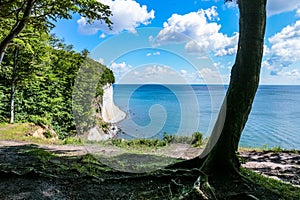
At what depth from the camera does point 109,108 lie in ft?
37.8

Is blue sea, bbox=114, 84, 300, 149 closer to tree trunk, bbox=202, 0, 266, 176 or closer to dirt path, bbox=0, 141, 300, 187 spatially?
dirt path, bbox=0, 141, 300, 187

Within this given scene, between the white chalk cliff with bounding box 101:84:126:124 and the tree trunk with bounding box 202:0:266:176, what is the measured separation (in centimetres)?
678

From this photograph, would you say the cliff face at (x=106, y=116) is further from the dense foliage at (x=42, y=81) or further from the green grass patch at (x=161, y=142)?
the green grass patch at (x=161, y=142)

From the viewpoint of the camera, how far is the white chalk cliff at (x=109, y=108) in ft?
35.9

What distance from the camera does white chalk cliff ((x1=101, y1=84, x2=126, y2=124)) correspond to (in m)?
10.9

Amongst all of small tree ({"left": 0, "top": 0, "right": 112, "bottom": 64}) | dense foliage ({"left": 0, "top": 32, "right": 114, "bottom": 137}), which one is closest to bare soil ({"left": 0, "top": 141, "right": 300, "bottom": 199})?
small tree ({"left": 0, "top": 0, "right": 112, "bottom": 64})

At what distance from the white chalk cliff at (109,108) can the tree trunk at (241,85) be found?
6782 mm

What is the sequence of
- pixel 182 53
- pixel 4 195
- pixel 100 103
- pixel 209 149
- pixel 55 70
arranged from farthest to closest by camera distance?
1. pixel 55 70
2. pixel 100 103
3. pixel 182 53
4. pixel 209 149
5. pixel 4 195

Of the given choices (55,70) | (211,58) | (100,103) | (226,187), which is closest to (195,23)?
(211,58)

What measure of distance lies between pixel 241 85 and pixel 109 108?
824cm

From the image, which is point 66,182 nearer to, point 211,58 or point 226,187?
point 226,187

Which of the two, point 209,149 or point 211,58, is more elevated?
point 211,58

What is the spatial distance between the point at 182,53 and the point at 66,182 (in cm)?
337

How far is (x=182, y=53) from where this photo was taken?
18.1 feet
